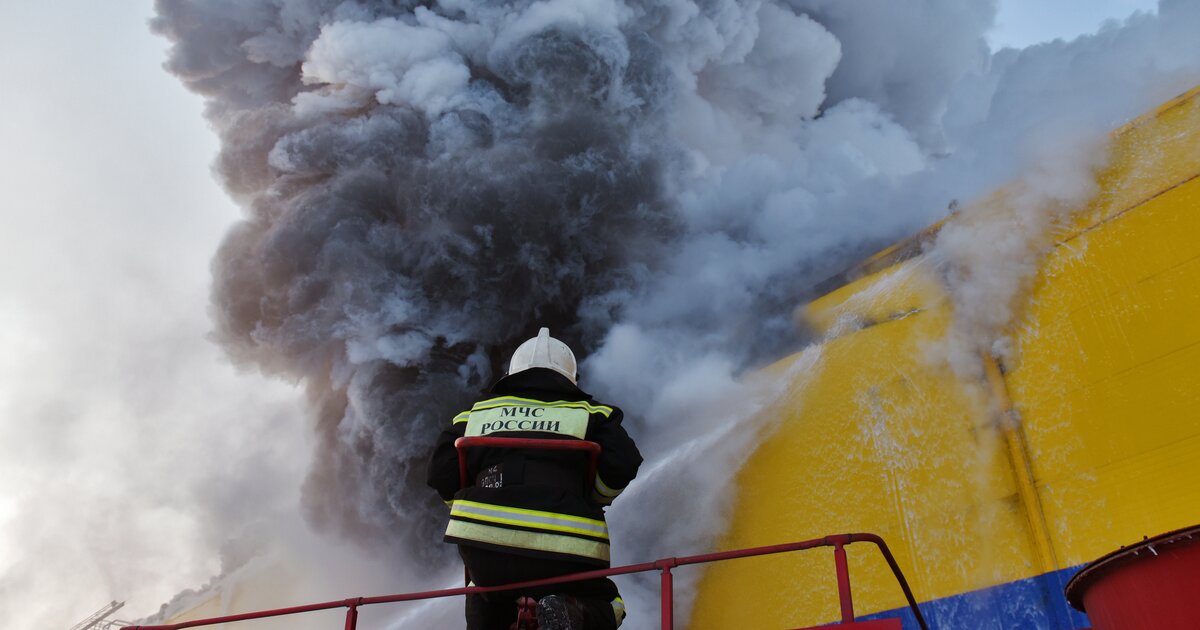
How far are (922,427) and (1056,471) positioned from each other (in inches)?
27.1

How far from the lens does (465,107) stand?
809 centimetres

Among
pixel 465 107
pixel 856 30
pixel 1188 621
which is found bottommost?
pixel 1188 621

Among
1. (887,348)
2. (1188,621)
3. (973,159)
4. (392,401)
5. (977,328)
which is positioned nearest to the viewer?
(1188,621)

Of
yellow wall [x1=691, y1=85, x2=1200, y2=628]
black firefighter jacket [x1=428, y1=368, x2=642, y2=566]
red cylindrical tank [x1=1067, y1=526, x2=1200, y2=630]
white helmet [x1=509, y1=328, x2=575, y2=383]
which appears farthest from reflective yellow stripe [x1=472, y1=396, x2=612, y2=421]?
red cylindrical tank [x1=1067, y1=526, x2=1200, y2=630]

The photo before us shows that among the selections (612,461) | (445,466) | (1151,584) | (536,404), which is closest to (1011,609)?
(1151,584)

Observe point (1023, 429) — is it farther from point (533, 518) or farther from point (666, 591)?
point (533, 518)

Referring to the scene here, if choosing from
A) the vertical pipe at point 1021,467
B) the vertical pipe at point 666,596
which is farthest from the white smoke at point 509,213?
the vertical pipe at point 666,596

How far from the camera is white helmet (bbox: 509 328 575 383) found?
3.96 meters

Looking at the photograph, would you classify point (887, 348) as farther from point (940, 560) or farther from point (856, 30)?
point (856, 30)

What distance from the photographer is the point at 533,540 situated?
3148mm

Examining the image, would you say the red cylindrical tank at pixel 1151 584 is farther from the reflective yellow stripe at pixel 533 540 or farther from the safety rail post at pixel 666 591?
the reflective yellow stripe at pixel 533 540

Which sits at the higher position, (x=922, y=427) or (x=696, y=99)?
(x=696, y=99)

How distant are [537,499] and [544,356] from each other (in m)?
0.93

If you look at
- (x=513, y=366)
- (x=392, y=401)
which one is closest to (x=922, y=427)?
(x=513, y=366)
